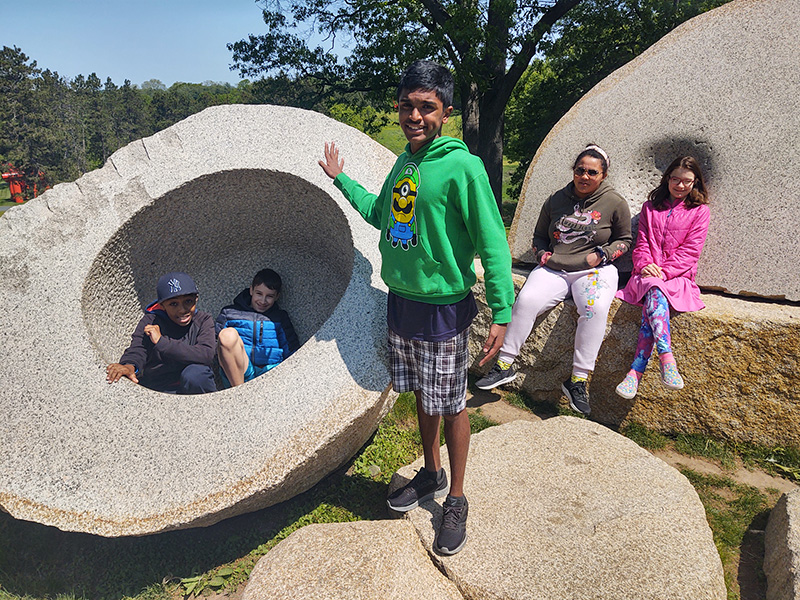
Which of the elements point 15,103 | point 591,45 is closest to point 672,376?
point 591,45

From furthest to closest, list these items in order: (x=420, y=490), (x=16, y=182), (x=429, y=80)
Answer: (x=16, y=182), (x=420, y=490), (x=429, y=80)

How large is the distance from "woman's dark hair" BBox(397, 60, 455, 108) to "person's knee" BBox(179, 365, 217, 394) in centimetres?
174

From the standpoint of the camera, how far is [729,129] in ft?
9.82

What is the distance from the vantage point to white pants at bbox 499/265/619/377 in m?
2.90

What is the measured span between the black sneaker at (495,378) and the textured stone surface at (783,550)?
4.60 ft

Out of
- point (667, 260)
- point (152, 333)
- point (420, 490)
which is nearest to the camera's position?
point (420, 490)

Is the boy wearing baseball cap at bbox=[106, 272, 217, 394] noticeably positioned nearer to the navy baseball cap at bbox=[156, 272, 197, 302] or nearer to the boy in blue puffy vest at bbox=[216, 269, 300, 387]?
the navy baseball cap at bbox=[156, 272, 197, 302]

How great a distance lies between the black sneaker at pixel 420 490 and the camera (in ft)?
7.34

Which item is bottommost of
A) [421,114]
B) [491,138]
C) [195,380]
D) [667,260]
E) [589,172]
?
[195,380]

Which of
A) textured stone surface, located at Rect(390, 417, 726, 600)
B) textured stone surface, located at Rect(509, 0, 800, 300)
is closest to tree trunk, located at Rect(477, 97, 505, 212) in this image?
textured stone surface, located at Rect(509, 0, 800, 300)

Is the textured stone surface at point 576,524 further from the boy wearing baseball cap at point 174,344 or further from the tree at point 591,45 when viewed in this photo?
the tree at point 591,45

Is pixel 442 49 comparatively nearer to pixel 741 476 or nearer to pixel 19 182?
pixel 741 476

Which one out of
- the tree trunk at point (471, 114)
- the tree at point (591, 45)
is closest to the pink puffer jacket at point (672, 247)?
the tree trunk at point (471, 114)

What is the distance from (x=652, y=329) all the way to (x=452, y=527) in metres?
1.54
